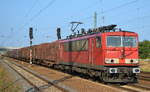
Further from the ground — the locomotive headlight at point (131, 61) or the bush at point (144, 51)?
the bush at point (144, 51)

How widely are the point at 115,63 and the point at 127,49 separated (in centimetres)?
121

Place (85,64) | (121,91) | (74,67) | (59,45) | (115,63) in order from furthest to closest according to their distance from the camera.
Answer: (59,45), (74,67), (85,64), (115,63), (121,91)

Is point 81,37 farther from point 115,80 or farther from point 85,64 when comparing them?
point 115,80

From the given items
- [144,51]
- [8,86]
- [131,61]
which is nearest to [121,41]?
[131,61]

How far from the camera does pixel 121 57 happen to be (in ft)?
56.2

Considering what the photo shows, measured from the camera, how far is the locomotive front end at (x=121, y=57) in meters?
16.9

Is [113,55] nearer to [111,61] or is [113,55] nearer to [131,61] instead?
[111,61]

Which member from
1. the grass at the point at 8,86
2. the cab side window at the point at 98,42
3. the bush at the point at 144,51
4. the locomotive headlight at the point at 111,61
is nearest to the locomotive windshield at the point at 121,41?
the cab side window at the point at 98,42

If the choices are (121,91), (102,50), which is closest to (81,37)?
(102,50)

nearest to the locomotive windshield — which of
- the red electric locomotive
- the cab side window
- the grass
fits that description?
the red electric locomotive

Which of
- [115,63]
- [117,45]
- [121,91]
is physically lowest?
[121,91]

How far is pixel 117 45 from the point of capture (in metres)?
17.4

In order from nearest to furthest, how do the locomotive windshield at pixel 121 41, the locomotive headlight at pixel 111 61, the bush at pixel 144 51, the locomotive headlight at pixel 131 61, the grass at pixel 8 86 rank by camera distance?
the grass at pixel 8 86 < the locomotive headlight at pixel 111 61 < the locomotive headlight at pixel 131 61 < the locomotive windshield at pixel 121 41 < the bush at pixel 144 51

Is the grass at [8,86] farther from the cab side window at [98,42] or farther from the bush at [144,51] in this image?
the bush at [144,51]
